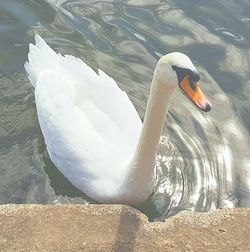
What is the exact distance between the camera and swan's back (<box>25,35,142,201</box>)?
4.37 metres

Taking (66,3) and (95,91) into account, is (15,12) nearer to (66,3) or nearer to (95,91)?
(66,3)

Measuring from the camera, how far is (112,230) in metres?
3.24

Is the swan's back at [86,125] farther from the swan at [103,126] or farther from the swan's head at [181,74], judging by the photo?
the swan's head at [181,74]

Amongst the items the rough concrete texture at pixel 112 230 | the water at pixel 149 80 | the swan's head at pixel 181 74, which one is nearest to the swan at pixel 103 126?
the swan's head at pixel 181 74

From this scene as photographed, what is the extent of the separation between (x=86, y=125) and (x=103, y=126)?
0.42 feet

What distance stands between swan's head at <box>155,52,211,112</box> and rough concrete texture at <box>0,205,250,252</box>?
0.68m

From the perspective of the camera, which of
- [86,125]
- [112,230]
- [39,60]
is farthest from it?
[39,60]

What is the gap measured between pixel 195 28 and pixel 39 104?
7.68ft

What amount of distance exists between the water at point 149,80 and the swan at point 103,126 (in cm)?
22

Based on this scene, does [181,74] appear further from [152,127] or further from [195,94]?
[152,127]

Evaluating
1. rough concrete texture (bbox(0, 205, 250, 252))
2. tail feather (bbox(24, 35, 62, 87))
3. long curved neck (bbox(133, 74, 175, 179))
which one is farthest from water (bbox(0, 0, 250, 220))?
rough concrete texture (bbox(0, 205, 250, 252))

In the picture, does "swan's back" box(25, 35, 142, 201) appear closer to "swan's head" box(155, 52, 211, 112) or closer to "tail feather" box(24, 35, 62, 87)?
"tail feather" box(24, 35, 62, 87)

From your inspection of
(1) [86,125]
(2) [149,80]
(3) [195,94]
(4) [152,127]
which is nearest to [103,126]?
(1) [86,125]

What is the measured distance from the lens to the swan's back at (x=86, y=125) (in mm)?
4371
